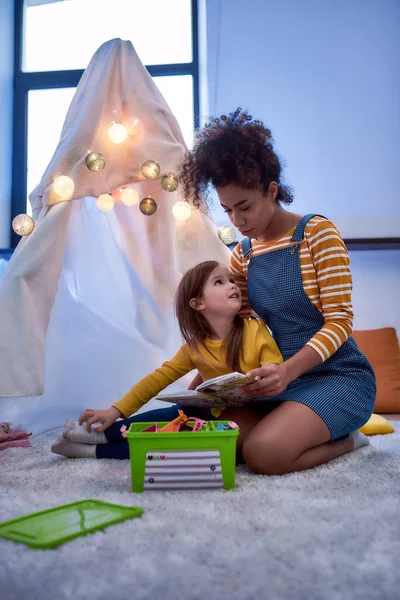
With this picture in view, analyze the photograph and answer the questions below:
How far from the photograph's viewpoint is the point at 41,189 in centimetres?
160

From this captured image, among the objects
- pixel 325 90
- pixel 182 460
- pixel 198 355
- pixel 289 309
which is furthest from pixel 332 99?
pixel 182 460

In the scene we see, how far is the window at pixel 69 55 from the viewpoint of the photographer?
2.77m

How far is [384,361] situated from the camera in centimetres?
207

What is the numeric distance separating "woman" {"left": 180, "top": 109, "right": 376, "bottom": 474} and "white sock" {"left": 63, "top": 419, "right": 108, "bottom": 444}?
298mm

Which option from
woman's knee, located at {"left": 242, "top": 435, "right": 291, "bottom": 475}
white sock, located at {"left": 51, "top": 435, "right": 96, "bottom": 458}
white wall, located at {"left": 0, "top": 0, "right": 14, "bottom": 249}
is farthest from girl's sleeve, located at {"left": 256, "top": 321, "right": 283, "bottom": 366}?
white wall, located at {"left": 0, "top": 0, "right": 14, "bottom": 249}

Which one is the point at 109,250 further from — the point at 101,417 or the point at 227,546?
the point at 227,546

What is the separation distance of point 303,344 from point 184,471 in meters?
0.45

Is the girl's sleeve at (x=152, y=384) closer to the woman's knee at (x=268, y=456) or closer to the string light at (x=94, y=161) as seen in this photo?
the woman's knee at (x=268, y=456)

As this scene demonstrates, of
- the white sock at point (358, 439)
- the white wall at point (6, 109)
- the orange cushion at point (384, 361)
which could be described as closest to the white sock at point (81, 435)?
the white sock at point (358, 439)

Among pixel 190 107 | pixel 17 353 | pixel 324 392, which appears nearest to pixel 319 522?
pixel 324 392

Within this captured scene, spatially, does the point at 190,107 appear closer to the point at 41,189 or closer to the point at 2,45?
the point at 2,45

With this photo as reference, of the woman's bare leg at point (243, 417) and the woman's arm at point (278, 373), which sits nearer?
the woman's arm at point (278, 373)

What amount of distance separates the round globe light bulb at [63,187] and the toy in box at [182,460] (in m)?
0.83

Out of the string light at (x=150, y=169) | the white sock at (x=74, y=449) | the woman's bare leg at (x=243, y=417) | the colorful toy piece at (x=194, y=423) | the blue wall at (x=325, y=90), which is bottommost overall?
the white sock at (x=74, y=449)
